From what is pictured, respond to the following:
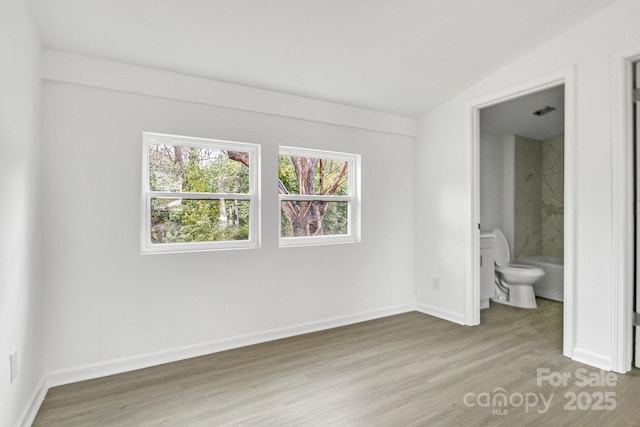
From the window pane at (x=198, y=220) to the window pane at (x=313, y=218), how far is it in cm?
39

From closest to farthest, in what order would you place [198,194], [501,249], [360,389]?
1. [360,389]
2. [198,194]
3. [501,249]

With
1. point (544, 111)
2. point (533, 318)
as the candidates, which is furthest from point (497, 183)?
point (533, 318)

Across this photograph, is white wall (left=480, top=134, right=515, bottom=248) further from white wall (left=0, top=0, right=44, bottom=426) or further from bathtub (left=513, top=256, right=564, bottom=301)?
white wall (left=0, top=0, right=44, bottom=426)

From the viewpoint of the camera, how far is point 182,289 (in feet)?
8.91

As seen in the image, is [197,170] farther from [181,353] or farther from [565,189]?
[565,189]

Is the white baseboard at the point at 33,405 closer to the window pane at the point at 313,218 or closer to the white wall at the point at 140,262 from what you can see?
the white wall at the point at 140,262

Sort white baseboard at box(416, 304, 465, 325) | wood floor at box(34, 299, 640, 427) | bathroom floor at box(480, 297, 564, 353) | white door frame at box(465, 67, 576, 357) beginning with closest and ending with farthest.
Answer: wood floor at box(34, 299, 640, 427)
white door frame at box(465, 67, 576, 357)
bathroom floor at box(480, 297, 564, 353)
white baseboard at box(416, 304, 465, 325)

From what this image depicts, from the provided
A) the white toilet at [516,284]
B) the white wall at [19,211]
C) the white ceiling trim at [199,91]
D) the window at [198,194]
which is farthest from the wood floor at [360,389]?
the white ceiling trim at [199,91]

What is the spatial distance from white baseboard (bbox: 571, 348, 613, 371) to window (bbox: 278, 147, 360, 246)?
1997mm

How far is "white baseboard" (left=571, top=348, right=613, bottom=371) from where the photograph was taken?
2480 mm

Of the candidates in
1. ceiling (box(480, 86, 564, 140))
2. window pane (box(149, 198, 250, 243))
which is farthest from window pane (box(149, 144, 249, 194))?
ceiling (box(480, 86, 564, 140))

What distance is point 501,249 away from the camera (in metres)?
4.68

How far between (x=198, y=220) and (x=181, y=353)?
1022 mm

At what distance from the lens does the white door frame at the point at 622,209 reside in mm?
2428
